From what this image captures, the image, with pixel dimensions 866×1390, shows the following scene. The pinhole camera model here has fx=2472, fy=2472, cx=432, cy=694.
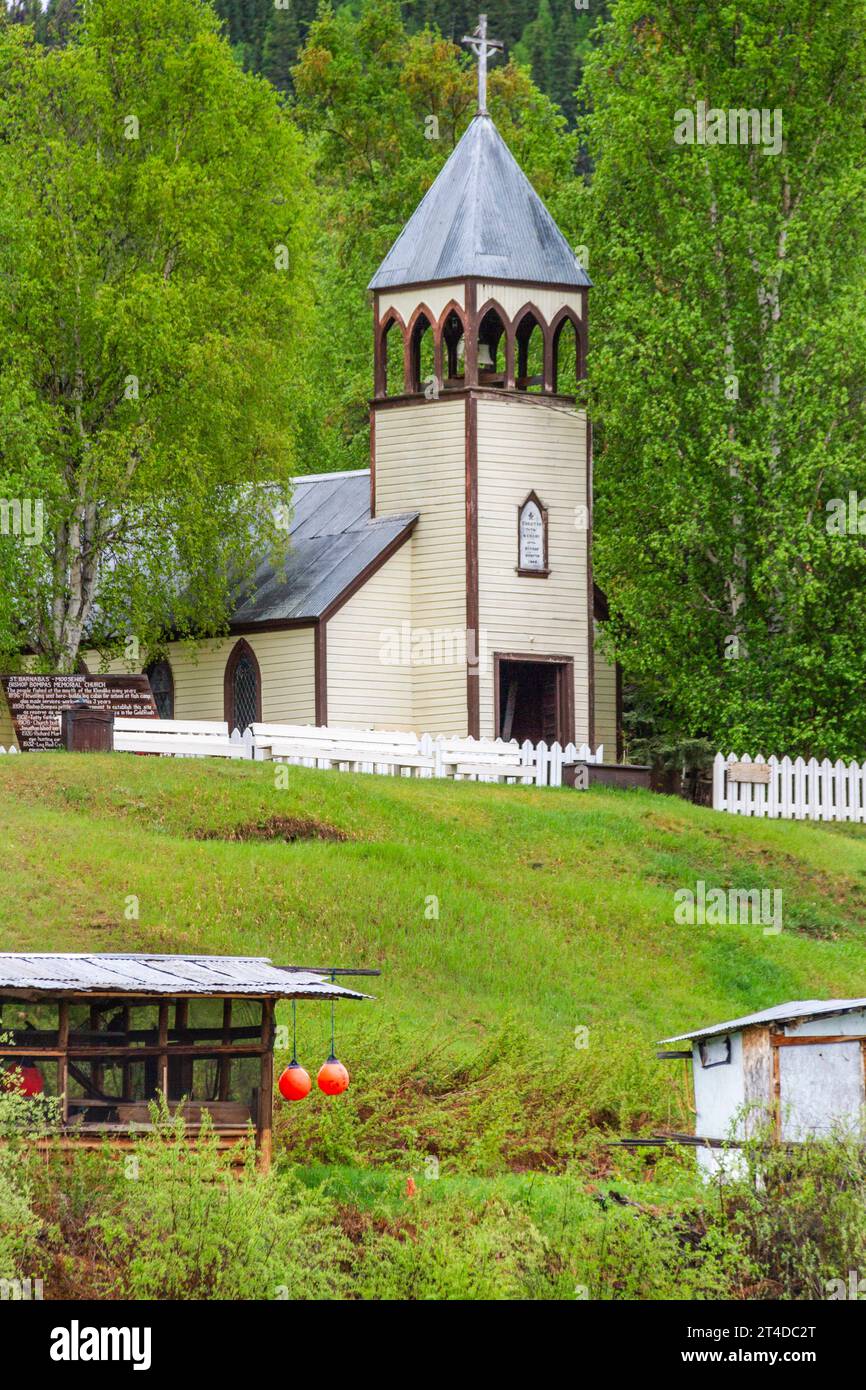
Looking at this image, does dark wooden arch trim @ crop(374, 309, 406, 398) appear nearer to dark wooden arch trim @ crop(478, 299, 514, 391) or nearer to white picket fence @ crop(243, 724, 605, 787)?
dark wooden arch trim @ crop(478, 299, 514, 391)

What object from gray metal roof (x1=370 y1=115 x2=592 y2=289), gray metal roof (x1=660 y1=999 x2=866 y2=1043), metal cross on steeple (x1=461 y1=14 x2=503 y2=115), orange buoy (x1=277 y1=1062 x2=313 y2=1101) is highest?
metal cross on steeple (x1=461 y1=14 x2=503 y2=115)

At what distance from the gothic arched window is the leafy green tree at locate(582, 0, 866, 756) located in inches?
350

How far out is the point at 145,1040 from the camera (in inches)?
935

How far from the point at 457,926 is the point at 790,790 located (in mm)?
10859

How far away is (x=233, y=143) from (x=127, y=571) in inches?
327

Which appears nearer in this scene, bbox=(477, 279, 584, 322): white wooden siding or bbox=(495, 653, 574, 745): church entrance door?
bbox=(477, 279, 584, 322): white wooden siding

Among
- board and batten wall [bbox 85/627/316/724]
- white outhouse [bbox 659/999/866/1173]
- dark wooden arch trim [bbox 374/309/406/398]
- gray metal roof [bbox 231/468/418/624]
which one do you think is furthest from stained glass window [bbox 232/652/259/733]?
white outhouse [bbox 659/999/866/1173]

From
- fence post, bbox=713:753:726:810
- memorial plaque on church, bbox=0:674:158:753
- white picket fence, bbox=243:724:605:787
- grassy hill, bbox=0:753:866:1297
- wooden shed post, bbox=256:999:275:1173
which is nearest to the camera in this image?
wooden shed post, bbox=256:999:275:1173

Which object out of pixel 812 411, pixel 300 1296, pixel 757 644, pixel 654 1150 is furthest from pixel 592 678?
pixel 300 1296

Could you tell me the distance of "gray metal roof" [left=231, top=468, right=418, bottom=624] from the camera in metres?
45.7

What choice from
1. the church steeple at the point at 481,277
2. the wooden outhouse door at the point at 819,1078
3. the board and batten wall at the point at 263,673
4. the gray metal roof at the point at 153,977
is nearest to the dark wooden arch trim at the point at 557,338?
the church steeple at the point at 481,277

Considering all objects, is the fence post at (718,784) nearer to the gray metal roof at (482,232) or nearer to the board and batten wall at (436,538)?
the board and batten wall at (436,538)

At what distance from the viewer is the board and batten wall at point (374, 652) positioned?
1784 inches
